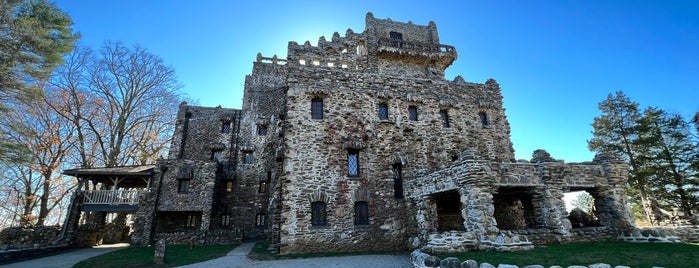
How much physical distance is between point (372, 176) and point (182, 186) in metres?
14.0

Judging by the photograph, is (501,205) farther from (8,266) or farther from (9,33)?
(9,33)

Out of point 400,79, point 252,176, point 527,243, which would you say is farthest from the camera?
point 252,176

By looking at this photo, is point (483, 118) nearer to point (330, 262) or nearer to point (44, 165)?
point (330, 262)

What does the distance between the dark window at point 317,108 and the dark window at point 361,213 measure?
4819 millimetres

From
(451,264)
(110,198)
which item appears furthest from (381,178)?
(110,198)

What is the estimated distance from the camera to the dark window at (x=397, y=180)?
1456 cm

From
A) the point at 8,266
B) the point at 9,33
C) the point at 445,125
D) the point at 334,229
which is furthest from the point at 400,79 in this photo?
the point at 8,266

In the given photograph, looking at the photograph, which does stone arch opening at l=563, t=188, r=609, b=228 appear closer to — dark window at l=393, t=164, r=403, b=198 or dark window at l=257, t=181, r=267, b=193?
dark window at l=393, t=164, r=403, b=198

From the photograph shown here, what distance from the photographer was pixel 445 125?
1703 centimetres

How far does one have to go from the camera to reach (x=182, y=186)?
2003cm

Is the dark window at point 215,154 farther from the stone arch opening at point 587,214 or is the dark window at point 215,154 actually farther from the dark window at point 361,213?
the stone arch opening at point 587,214

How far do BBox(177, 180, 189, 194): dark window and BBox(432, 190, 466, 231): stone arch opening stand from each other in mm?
16486

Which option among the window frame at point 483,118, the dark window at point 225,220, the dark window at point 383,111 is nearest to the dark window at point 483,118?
the window frame at point 483,118

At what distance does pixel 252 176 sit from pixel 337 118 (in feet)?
39.4
